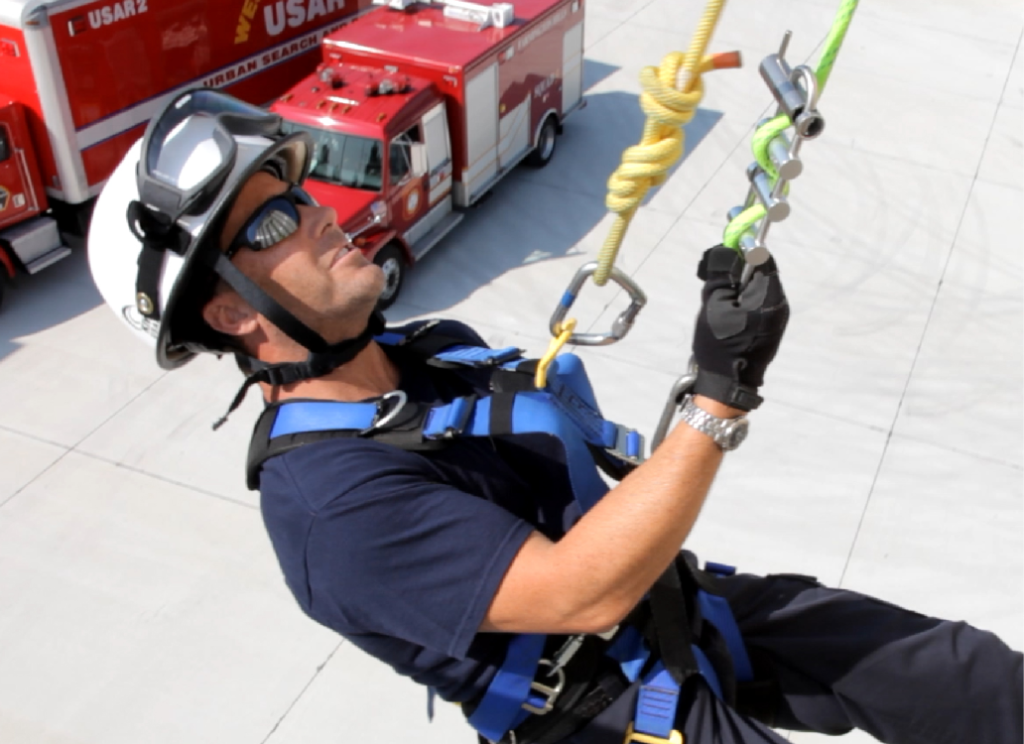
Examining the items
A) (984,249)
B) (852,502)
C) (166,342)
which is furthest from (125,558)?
(984,249)

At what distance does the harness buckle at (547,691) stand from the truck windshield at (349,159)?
5.49 meters

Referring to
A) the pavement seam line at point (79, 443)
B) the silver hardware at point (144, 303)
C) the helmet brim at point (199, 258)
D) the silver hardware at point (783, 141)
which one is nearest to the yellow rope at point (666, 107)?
the silver hardware at point (783, 141)

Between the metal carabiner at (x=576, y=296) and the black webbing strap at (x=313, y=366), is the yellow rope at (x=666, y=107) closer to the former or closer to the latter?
the metal carabiner at (x=576, y=296)

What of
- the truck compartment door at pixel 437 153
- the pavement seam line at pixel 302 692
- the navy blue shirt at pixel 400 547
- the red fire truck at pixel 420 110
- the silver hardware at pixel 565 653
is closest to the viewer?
the navy blue shirt at pixel 400 547

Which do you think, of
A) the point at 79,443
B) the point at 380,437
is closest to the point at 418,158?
the point at 79,443

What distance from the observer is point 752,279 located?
2.04m

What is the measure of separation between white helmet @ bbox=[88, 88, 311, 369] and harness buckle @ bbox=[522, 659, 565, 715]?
1211 millimetres

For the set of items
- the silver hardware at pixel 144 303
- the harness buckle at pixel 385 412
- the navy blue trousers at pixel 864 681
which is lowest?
the navy blue trousers at pixel 864 681

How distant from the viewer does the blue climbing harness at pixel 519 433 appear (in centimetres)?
217

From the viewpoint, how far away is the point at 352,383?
2.51m

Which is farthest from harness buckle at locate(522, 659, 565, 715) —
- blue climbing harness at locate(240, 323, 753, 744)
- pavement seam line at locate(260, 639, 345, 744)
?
pavement seam line at locate(260, 639, 345, 744)

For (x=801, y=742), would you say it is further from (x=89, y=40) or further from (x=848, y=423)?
(x=89, y=40)

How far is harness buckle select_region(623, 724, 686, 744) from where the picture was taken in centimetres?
229

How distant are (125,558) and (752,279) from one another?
4.24 m
